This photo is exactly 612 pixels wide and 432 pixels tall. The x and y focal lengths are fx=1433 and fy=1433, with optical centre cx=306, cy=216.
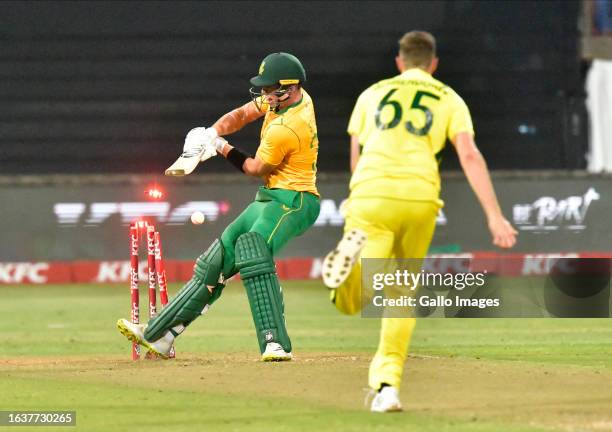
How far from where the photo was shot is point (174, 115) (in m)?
24.0

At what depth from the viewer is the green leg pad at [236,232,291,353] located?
10.5 m

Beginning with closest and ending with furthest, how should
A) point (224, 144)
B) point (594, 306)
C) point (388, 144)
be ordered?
point (388, 144)
point (224, 144)
point (594, 306)

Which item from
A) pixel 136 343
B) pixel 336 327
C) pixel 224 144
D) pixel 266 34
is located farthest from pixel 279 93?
pixel 266 34

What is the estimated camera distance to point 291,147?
34.8 feet

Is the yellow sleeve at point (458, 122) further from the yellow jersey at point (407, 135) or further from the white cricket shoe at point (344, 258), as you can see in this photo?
the white cricket shoe at point (344, 258)

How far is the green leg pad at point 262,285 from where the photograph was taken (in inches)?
415

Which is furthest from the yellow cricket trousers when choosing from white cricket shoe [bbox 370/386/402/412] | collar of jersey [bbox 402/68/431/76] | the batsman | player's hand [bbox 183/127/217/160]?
the batsman

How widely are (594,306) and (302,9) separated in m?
7.70

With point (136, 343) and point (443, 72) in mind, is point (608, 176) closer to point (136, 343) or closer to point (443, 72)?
point (443, 72)

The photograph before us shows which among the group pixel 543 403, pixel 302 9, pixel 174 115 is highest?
pixel 302 9

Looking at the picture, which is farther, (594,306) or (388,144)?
(594,306)

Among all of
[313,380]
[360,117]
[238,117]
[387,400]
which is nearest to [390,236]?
[360,117]

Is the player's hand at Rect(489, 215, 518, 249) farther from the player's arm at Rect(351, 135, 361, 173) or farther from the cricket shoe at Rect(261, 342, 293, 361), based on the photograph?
the cricket shoe at Rect(261, 342, 293, 361)

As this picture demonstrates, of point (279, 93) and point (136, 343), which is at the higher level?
point (279, 93)
